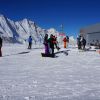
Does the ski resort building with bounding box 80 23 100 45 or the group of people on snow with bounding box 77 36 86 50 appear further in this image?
the ski resort building with bounding box 80 23 100 45

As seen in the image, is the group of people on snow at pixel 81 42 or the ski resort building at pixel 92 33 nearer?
the group of people on snow at pixel 81 42

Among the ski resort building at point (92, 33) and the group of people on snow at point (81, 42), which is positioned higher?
the ski resort building at point (92, 33)

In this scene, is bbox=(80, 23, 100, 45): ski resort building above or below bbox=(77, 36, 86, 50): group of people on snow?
above

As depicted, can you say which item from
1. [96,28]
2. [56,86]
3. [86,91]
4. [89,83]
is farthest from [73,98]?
[96,28]

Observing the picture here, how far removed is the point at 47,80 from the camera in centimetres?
1030

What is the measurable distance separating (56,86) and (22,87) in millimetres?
1164

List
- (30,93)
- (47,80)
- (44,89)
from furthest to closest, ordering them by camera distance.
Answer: (47,80) < (44,89) < (30,93)

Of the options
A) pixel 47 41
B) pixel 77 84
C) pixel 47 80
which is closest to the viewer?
pixel 77 84

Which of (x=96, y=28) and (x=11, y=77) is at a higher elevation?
(x=96, y=28)

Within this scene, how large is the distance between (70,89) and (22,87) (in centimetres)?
159

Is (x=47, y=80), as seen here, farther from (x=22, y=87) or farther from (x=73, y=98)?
(x=73, y=98)

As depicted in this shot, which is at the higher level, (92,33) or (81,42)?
(92,33)

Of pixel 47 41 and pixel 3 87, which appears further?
pixel 47 41

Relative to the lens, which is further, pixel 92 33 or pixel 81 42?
pixel 92 33
